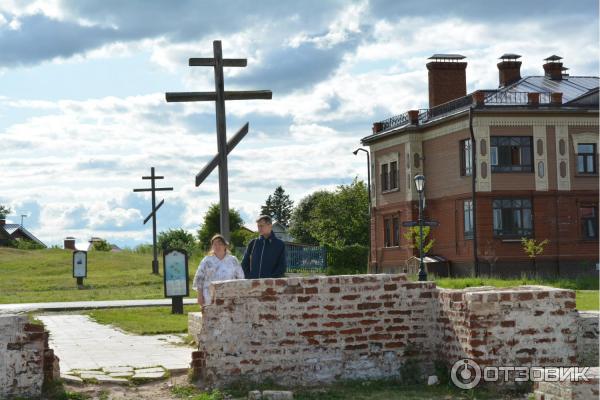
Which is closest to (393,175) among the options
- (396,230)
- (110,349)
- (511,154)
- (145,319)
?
(396,230)

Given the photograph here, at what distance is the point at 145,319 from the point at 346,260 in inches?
1230

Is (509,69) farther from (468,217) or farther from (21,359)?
(21,359)

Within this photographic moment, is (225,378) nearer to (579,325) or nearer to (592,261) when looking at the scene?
(579,325)

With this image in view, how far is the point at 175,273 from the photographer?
23266 mm

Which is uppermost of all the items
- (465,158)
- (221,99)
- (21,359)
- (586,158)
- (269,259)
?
(465,158)

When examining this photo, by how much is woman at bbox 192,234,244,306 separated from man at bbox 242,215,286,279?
40 cm

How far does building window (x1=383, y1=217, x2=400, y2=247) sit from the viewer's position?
158 ft

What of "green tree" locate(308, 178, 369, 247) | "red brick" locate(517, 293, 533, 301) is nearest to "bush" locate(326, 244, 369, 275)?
"green tree" locate(308, 178, 369, 247)

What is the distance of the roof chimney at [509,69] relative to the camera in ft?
154

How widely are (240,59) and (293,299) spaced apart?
626cm

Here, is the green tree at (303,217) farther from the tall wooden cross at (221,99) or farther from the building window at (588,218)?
the tall wooden cross at (221,99)

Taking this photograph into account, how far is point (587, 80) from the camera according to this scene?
153 ft

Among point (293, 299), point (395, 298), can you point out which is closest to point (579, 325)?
point (395, 298)

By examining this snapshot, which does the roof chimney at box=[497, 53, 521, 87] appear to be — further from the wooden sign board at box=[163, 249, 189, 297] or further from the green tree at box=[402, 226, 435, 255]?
the wooden sign board at box=[163, 249, 189, 297]
